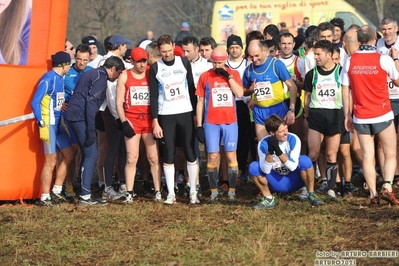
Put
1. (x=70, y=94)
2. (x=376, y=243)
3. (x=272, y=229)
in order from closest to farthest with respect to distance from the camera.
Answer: (x=376, y=243) < (x=272, y=229) < (x=70, y=94)

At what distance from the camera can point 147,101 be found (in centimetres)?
1191

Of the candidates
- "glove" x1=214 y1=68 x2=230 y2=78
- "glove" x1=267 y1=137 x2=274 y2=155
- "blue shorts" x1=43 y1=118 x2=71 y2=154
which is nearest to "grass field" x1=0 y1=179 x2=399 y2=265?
"glove" x1=267 y1=137 x2=274 y2=155

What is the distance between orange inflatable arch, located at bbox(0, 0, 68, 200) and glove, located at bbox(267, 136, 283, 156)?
348 cm

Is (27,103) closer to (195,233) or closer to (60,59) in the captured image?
(60,59)

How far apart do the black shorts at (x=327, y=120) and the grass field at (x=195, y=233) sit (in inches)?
38.3

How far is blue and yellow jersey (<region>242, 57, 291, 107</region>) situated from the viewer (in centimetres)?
1175

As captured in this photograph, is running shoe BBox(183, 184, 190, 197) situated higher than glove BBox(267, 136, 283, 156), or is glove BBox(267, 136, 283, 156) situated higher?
glove BBox(267, 136, 283, 156)

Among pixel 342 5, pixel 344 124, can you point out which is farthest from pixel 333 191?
pixel 342 5

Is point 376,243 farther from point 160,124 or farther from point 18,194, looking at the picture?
point 18,194

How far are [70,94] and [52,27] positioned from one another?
102cm

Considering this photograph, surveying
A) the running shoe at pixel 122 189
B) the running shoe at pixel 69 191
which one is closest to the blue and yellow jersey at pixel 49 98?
the running shoe at pixel 69 191

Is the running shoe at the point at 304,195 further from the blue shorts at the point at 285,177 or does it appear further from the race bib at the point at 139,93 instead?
the race bib at the point at 139,93

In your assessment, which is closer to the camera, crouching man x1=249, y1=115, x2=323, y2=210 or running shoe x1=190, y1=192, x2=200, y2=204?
crouching man x1=249, y1=115, x2=323, y2=210

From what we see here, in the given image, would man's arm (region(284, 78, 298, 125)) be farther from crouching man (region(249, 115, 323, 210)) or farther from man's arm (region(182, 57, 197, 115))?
man's arm (region(182, 57, 197, 115))
